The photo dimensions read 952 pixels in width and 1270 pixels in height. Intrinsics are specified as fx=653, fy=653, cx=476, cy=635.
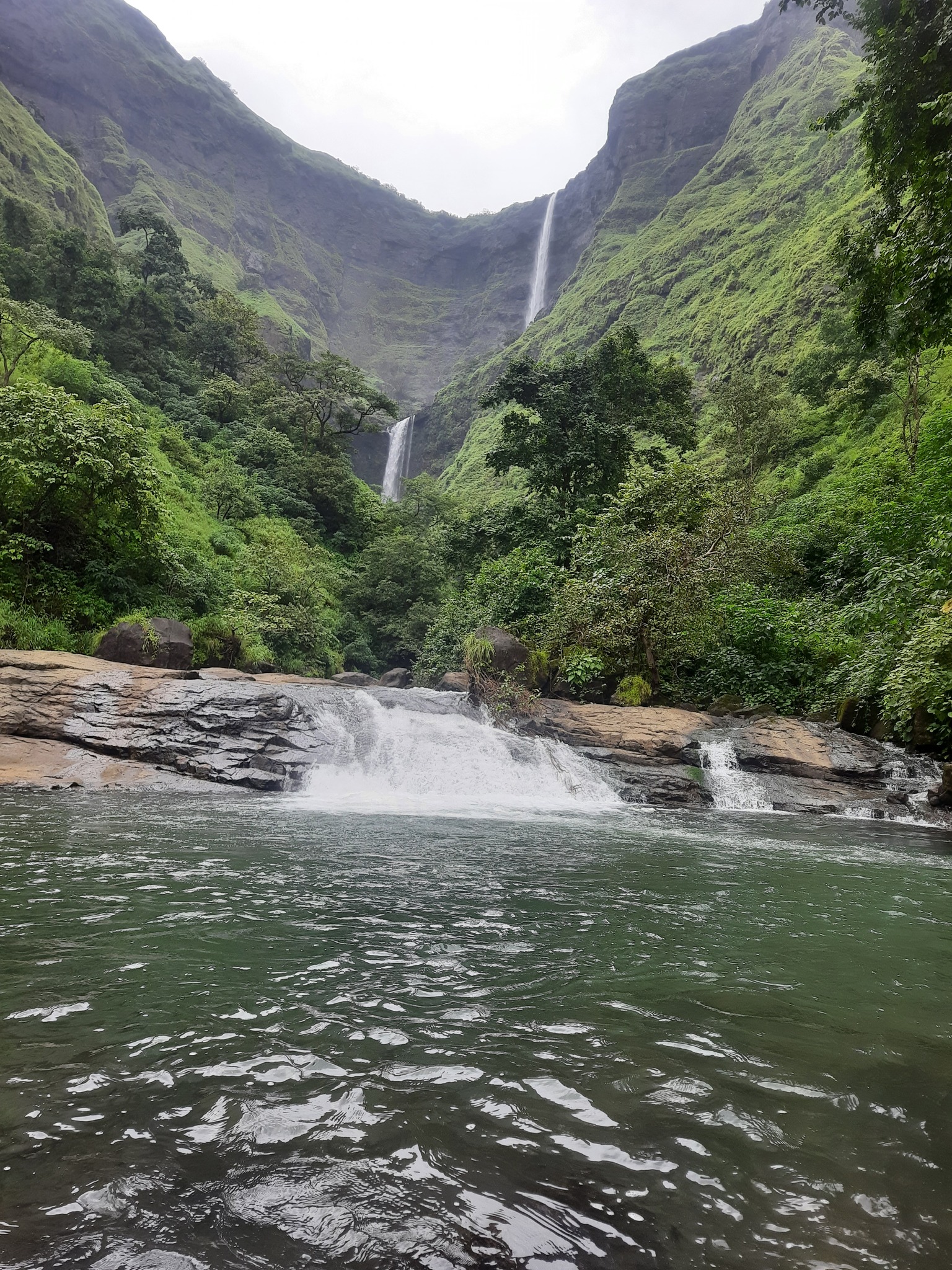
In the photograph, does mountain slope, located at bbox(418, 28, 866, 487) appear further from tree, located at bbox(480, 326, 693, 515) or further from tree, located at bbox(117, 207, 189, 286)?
tree, located at bbox(117, 207, 189, 286)

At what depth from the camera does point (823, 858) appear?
7.94 m

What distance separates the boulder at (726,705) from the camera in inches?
624

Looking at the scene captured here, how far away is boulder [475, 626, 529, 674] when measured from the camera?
17.8m

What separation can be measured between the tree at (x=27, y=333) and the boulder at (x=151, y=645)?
10.2 meters

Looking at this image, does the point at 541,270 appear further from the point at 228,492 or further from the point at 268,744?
the point at 268,744

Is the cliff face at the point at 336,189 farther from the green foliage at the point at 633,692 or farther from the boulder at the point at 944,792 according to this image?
the boulder at the point at 944,792

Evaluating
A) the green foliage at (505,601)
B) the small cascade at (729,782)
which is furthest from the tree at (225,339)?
the small cascade at (729,782)

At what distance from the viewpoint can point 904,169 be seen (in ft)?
31.9

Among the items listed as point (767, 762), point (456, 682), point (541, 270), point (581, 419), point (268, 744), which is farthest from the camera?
point (541, 270)

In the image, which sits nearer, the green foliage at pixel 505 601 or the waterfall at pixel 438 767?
the waterfall at pixel 438 767

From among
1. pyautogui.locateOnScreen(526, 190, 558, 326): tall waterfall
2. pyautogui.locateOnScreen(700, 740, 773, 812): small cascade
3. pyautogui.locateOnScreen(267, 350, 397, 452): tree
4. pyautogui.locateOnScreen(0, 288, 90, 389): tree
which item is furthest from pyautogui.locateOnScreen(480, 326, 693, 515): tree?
pyautogui.locateOnScreen(526, 190, 558, 326): tall waterfall

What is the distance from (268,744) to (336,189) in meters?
144

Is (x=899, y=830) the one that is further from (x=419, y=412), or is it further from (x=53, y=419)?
(x=419, y=412)

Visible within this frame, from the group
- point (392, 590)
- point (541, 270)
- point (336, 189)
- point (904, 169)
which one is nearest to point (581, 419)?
point (904, 169)
